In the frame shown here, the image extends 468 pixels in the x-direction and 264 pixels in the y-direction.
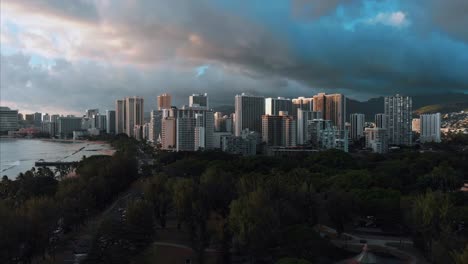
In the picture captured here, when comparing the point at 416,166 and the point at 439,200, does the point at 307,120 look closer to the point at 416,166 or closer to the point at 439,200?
the point at 416,166

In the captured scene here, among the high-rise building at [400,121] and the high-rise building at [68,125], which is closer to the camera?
the high-rise building at [400,121]

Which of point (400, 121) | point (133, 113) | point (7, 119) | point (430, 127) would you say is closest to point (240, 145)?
point (400, 121)

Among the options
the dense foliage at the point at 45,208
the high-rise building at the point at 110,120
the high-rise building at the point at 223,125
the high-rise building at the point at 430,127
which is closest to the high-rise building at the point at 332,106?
the high-rise building at the point at 430,127

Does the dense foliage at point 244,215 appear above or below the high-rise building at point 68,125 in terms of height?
below

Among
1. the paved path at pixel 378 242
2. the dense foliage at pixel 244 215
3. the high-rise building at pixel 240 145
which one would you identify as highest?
the high-rise building at pixel 240 145

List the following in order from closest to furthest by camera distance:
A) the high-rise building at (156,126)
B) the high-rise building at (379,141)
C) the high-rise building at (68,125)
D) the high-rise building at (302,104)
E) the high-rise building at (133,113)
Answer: the high-rise building at (379,141) → the high-rise building at (302,104) → the high-rise building at (156,126) → the high-rise building at (133,113) → the high-rise building at (68,125)

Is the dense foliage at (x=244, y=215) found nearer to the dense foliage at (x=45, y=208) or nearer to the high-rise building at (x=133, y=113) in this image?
the dense foliage at (x=45, y=208)

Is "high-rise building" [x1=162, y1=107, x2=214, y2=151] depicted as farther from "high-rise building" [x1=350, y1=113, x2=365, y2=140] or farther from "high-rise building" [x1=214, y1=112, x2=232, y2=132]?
"high-rise building" [x1=350, y1=113, x2=365, y2=140]
